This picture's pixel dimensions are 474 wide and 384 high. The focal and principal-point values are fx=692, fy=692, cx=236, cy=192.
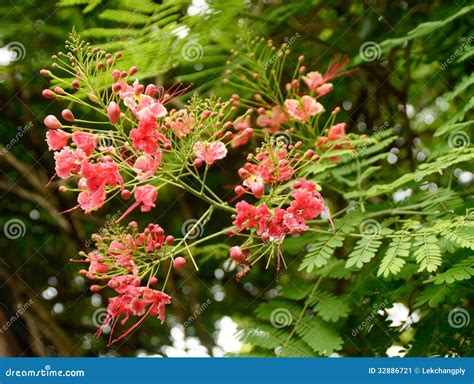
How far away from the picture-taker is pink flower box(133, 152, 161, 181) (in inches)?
89.8

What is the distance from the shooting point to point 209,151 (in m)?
2.41

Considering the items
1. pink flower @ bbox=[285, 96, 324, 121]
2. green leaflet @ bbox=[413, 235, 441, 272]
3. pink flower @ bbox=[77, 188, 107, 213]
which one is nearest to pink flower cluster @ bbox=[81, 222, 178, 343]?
pink flower @ bbox=[77, 188, 107, 213]

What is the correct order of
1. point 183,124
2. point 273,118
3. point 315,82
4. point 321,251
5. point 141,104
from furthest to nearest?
point 315,82, point 273,118, point 321,251, point 183,124, point 141,104

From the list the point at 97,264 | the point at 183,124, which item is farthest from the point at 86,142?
the point at 97,264

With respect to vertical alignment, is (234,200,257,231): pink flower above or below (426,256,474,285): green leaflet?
above

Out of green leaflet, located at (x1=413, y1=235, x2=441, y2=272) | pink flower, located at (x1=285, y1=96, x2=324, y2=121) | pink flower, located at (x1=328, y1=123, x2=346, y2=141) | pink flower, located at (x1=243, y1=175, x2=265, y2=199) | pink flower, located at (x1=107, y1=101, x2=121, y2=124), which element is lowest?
green leaflet, located at (x1=413, y1=235, x2=441, y2=272)

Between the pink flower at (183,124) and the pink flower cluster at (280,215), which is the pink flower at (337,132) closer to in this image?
the pink flower cluster at (280,215)

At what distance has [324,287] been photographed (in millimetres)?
3172

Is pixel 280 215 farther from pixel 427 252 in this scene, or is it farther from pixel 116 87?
pixel 116 87

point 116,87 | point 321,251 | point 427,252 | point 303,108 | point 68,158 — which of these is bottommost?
point 427,252

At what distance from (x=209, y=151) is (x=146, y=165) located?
242 millimetres

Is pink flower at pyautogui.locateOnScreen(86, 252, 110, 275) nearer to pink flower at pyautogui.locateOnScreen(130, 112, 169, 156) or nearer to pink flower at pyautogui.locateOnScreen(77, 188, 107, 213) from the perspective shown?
pink flower at pyautogui.locateOnScreen(77, 188, 107, 213)

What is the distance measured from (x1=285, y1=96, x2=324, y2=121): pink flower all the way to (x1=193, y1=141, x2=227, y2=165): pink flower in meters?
0.80

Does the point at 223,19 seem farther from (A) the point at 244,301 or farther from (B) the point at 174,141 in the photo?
(A) the point at 244,301
